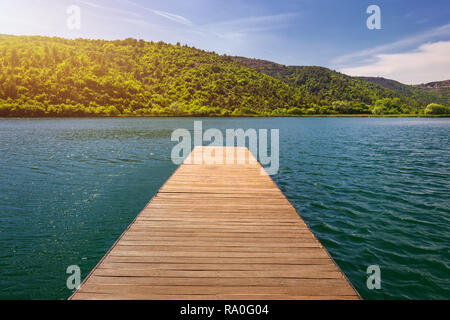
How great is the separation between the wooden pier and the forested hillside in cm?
7903

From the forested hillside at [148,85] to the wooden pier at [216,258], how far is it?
7903 cm

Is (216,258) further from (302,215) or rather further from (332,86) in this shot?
(332,86)

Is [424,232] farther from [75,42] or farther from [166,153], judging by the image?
[75,42]

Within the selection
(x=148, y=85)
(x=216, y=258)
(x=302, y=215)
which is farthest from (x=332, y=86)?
(x=216, y=258)

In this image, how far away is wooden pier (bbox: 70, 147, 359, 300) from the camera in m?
2.56

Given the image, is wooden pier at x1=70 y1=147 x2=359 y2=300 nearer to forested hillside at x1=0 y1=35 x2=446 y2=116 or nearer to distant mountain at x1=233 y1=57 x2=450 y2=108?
forested hillside at x1=0 y1=35 x2=446 y2=116

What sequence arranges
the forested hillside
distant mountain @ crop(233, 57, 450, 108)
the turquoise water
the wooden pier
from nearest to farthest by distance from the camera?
the wooden pier < the turquoise water < the forested hillside < distant mountain @ crop(233, 57, 450, 108)

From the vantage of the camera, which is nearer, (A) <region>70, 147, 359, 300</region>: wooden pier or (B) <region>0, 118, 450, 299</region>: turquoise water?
(A) <region>70, 147, 359, 300</region>: wooden pier

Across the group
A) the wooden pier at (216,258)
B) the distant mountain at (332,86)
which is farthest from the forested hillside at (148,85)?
the wooden pier at (216,258)

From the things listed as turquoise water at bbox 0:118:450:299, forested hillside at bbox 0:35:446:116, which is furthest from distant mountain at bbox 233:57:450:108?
turquoise water at bbox 0:118:450:299

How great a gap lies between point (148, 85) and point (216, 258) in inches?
4383

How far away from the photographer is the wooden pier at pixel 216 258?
8.41 feet

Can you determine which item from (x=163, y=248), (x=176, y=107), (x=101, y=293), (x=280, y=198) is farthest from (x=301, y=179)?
(x=176, y=107)
